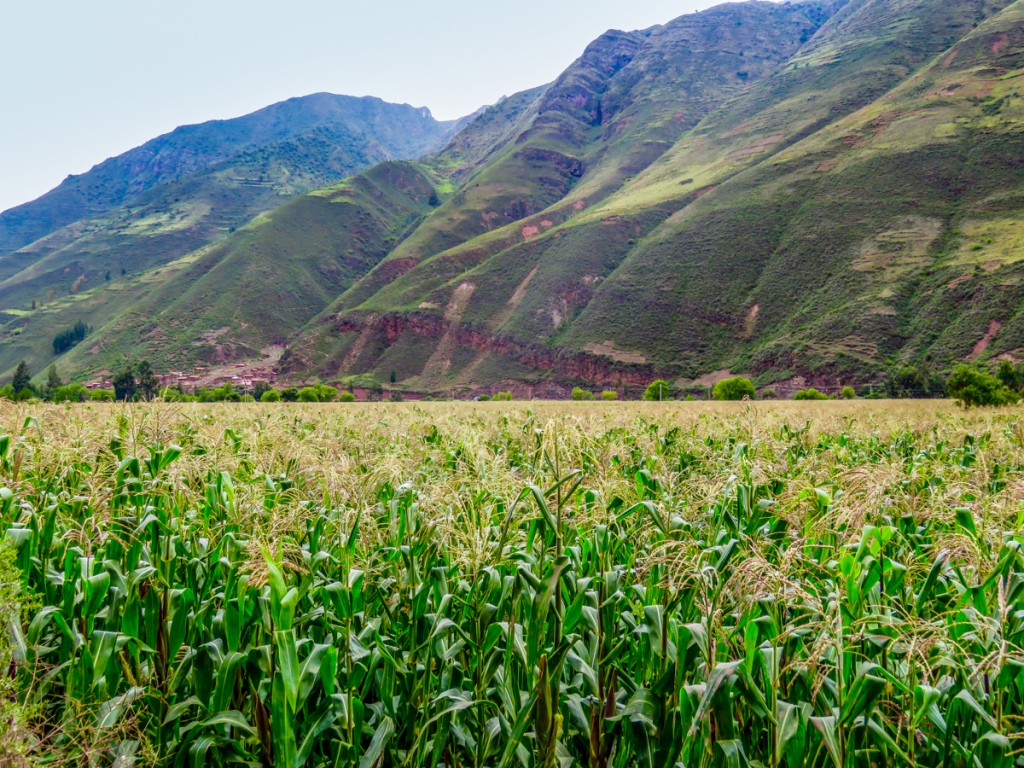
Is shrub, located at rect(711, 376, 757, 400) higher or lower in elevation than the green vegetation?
lower

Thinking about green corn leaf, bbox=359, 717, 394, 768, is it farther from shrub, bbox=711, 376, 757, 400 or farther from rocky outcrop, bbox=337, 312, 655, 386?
rocky outcrop, bbox=337, 312, 655, 386

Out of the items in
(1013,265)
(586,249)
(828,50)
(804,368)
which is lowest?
(804,368)

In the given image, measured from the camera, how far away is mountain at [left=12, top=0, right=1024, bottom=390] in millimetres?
78062

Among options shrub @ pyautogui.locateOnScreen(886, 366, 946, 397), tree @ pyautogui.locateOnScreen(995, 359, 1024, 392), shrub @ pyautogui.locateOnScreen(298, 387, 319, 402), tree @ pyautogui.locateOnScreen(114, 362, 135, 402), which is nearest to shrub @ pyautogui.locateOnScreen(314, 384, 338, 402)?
shrub @ pyautogui.locateOnScreen(298, 387, 319, 402)

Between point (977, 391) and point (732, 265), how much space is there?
6793 cm

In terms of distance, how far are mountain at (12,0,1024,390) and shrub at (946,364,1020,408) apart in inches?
1551

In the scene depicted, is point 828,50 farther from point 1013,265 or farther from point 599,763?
point 599,763

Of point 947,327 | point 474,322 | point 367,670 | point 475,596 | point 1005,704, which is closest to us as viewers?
point 1005,704

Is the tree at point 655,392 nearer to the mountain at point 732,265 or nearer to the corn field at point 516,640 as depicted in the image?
the mountain at point 732,265

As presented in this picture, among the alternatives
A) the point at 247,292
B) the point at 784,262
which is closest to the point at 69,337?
the point at 247,292

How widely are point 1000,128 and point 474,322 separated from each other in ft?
304

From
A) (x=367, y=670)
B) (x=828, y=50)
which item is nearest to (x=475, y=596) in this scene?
(x=367, y=670)

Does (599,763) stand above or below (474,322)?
above

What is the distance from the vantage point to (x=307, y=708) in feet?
10.6
